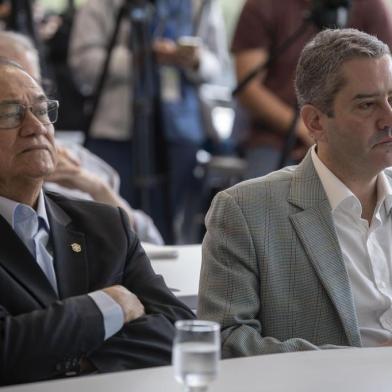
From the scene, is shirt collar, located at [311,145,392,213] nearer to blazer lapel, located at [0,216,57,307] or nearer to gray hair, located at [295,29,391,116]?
gray hair, located at [295,29,391,116]

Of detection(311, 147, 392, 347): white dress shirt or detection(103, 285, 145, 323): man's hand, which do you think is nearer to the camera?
detection(103, 285, 145, 323): man's hand

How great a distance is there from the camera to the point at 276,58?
153 inches

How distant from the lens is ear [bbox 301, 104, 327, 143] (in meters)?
2.17

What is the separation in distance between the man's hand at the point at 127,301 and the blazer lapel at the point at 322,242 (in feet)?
1.14

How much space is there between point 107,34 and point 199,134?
611 millimetres

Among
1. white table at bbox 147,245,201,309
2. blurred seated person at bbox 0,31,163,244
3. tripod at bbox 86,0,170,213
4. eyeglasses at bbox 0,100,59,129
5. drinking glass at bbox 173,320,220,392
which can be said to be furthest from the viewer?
tripod at bbox 86,0,170,213

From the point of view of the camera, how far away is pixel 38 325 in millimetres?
1820

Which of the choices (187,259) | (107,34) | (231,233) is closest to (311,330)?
(231,233)

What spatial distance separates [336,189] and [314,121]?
0.16 m

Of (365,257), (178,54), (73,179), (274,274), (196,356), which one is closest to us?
(196,356)

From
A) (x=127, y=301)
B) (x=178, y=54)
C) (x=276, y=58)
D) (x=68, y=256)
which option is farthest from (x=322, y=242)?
(x=178, y=54)

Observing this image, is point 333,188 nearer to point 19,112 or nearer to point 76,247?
point 76,247

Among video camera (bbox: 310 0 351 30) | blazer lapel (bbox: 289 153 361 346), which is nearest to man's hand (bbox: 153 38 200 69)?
video camera (bbox: 310 0 351 30)

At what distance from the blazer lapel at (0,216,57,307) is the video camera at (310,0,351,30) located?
195 cm
